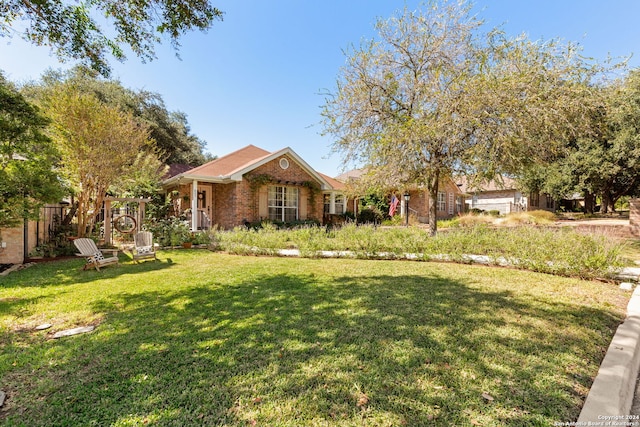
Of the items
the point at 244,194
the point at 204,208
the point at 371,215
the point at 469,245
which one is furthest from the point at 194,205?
the point at 371,215

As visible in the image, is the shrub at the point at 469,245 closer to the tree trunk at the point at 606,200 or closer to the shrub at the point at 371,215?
the shrub at the point at 371,215

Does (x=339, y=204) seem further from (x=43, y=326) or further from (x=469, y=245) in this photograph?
(x=43, y=326)

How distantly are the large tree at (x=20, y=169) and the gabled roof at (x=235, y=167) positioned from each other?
807cm

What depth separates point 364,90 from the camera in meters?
10.2

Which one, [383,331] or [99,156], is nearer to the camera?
[383,331]

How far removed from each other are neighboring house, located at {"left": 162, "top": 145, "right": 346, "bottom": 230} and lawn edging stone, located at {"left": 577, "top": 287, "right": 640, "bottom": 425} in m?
13.8

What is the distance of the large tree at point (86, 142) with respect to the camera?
9789 millimetres

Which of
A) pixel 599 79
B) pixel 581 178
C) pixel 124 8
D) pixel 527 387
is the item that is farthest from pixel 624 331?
pixel 581 178

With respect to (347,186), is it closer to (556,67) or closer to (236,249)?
(236,249)

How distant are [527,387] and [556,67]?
33.9ft

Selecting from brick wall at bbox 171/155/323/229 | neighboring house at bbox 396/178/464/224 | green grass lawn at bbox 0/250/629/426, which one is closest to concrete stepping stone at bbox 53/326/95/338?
green grass lawn at bbox 0/250/629/426

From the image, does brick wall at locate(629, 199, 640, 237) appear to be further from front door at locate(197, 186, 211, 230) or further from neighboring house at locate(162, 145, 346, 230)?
front door at locate(197, 186, 211, 230)

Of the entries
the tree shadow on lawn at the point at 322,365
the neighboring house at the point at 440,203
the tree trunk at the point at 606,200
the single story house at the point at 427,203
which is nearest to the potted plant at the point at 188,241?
the tree shadow on lawn at the point at 322,365

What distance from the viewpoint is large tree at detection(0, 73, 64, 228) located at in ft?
16.2
